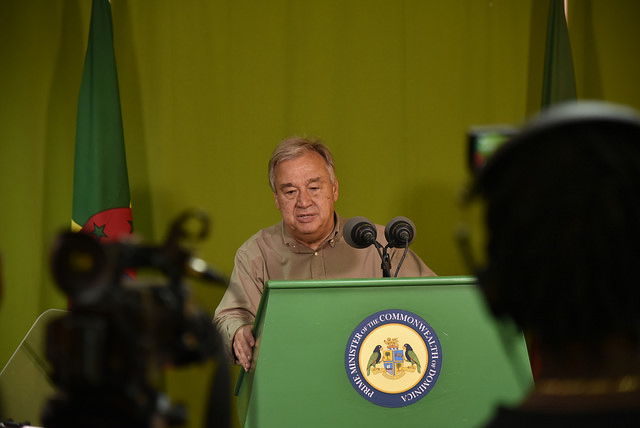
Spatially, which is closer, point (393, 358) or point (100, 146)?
point (393, 358)

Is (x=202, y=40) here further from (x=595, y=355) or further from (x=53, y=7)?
(x=595, y=355)

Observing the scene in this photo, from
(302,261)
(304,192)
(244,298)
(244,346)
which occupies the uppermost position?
(304,192)

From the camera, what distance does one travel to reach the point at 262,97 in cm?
490

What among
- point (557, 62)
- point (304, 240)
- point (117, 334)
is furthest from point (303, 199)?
point (117, 334)

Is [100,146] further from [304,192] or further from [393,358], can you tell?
[393,358]

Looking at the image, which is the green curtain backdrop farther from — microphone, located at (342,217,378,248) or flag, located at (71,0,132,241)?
microphone, located at (342,217,378,248)

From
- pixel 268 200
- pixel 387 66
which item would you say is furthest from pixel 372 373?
pixel 387 66

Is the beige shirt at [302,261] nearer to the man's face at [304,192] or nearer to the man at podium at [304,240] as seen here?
the man at podium at [304,240]

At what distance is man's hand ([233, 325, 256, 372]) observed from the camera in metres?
2.66

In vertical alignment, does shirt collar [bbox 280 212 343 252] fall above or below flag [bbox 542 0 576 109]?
below

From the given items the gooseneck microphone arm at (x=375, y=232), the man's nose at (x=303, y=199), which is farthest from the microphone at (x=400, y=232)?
the man's nose at (x=303, y=199)

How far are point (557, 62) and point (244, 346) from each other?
2.99 meters

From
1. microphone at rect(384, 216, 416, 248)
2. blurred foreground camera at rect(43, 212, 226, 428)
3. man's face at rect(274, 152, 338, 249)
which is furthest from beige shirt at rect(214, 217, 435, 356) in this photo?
blurred foreground camera at rect(43, 212, 226, 428)

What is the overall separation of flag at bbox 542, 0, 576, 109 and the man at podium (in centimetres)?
166
